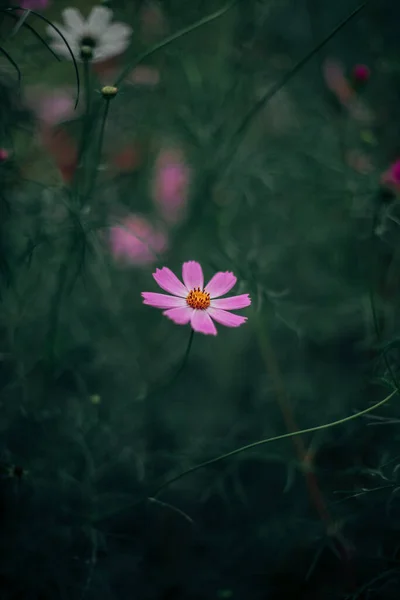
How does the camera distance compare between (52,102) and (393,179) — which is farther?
(52,102)

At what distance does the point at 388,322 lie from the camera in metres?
1.00

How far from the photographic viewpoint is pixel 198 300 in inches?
25.0

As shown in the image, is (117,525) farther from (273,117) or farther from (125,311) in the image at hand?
(273,117)

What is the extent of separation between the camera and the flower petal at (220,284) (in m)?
0.66

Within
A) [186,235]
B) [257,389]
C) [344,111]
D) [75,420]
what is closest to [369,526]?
[257,389]

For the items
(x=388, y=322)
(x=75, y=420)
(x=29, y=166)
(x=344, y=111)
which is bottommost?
(x=75, y=420)

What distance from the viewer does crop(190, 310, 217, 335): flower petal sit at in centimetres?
53

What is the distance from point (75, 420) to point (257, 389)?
38 cm

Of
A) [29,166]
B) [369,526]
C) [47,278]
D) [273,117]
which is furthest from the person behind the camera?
[273,117]

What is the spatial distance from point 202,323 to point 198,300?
0.08 metres

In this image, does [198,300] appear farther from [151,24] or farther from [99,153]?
[151,24]

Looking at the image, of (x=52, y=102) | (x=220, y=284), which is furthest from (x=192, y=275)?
(x=52, y=102)

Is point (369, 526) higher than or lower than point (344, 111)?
lower

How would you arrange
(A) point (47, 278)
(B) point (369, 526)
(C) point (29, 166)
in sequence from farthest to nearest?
(A) point (47, 278) → (C) point (29, 166) → (B) point (369, 526)
